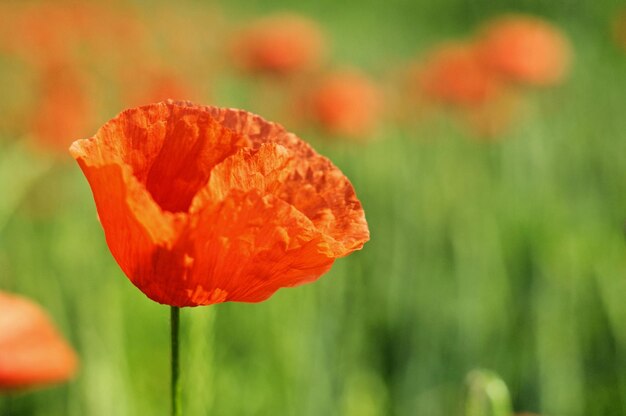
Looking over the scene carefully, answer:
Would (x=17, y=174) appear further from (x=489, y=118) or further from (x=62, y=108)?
(x=489, y=118)

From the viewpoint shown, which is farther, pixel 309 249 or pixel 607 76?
pixel 607 76

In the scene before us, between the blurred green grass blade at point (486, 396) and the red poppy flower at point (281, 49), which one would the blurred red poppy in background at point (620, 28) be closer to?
the red poppy flower at point (281, 49)

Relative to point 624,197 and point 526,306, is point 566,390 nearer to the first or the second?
point 526,306

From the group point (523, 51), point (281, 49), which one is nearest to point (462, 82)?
point (523, 51)

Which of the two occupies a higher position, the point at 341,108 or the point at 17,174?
the point at 341,108

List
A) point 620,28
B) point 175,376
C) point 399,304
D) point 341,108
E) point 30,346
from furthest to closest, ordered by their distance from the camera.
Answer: point 620,28, point 341,108, point 399,304, point 30,346, point 175,376

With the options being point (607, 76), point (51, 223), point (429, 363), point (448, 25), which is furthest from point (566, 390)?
point (448, 25)
